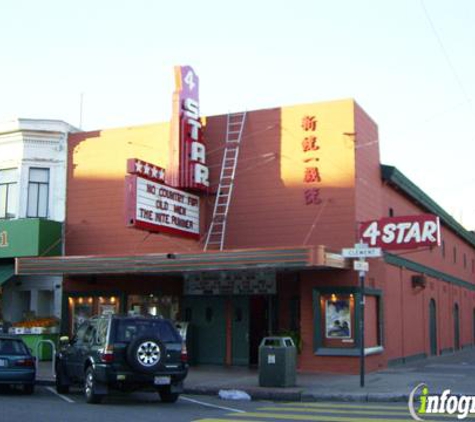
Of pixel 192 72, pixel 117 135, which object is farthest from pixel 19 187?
pixel 192 72

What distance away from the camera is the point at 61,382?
17.0 metres

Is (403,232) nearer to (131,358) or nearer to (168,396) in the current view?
(168,396)

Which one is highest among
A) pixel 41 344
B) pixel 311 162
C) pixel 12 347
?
pixel 311 162

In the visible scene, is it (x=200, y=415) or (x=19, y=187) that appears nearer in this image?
(x=200, y=415)

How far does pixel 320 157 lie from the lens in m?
21.9

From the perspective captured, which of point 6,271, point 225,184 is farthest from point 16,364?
point 6,271

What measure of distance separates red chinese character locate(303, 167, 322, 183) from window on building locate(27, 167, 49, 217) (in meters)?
9.78

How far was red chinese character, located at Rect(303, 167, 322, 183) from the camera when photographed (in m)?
21.8

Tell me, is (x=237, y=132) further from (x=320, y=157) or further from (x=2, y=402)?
(x=2, y=402)

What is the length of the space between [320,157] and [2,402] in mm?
11599

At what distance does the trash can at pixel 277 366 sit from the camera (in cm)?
1719

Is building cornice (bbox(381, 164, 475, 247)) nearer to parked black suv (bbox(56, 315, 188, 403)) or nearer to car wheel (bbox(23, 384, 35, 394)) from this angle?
parked black suv (bbox(56, 315, 188, 403))

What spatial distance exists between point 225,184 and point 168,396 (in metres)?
9.35

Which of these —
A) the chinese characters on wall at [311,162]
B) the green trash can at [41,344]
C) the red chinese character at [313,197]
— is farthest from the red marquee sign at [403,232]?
the green trash can at [41,344]
